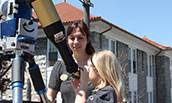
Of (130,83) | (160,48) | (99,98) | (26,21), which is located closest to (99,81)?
(99,98)

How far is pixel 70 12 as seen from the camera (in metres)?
13.2

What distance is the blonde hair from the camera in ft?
6.97

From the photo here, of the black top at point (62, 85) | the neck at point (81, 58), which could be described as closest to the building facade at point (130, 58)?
the black top at point (62, 85)

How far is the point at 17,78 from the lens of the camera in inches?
75.1

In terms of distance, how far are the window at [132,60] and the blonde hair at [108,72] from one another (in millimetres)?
13357

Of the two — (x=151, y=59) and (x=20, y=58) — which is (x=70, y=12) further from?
(x=20, y=58)

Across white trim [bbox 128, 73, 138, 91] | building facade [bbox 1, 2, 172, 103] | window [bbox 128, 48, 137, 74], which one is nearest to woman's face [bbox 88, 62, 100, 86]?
building facade [bbox 1, 2, 172, 103]

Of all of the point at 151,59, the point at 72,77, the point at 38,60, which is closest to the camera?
the point at 72,77

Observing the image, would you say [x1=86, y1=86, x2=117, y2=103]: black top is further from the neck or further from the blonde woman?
the neck

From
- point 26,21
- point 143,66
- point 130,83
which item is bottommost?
point 26,21

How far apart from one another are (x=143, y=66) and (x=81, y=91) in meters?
15.6

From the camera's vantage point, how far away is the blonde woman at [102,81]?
204 cm

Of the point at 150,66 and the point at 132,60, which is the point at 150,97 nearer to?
the point at 150,66

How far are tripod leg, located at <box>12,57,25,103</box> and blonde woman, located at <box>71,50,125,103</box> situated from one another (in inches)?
14.2
